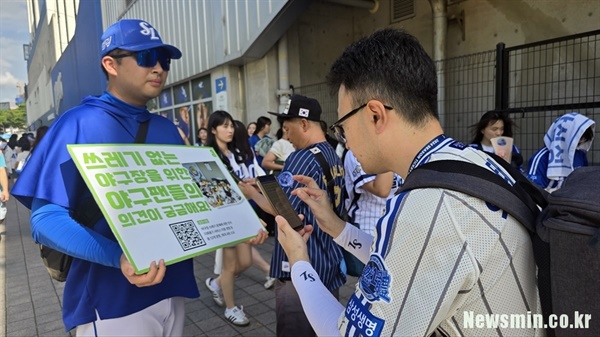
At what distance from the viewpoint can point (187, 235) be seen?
4.91 feet

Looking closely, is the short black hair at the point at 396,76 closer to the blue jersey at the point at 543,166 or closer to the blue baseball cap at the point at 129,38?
the blue baseball cap at the point at 129,38

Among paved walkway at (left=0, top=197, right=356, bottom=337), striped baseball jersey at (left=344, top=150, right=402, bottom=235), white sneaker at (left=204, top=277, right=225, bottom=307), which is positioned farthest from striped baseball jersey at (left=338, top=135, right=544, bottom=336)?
white sneaker at (left=204, top=277, right=225, bottom=307)

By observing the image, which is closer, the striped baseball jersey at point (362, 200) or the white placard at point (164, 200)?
the white placard at point (164, 200)

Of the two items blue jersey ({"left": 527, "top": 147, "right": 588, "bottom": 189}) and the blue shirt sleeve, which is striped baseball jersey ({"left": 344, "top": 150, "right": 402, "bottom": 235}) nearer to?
the blue shirt sleeve

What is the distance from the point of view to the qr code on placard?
4.78 ft

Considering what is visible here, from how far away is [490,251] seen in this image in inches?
32.4

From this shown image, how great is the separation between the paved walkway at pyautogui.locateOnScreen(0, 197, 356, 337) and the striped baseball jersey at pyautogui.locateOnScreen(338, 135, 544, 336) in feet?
8.84

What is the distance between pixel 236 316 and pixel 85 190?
91.3 inches

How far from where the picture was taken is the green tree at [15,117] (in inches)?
2876

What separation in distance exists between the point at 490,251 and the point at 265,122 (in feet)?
22.0

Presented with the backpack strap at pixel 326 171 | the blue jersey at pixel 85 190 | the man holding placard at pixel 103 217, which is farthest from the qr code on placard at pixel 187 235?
the backpack strap at pixel 326 171

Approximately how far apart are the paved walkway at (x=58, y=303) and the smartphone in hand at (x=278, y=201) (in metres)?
2.08

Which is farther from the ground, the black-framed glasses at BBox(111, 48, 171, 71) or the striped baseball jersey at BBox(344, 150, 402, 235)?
the black-framed glasses at BBox(111, 48, 171, 71)

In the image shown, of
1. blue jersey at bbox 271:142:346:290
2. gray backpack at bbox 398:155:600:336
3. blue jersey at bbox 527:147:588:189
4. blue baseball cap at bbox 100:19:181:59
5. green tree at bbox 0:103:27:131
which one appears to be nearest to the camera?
gray backpack at bbox 398:155:600:336
